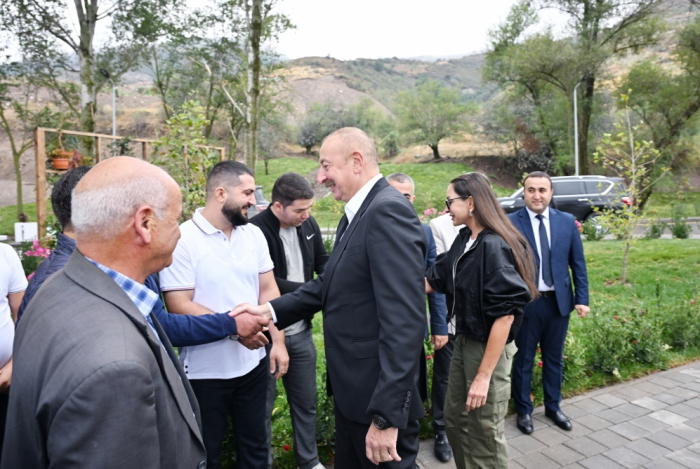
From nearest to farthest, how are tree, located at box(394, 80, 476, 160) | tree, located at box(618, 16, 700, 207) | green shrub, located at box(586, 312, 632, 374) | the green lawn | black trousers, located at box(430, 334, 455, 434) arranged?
the green lawn → black trousers, located at box(430, 334, 455, 434) → green shrub, located at box(586, 312, 632, 374) → tree, located at box(618, 16, 700, 207) → tree, located at box(394, 80, 476, 160)

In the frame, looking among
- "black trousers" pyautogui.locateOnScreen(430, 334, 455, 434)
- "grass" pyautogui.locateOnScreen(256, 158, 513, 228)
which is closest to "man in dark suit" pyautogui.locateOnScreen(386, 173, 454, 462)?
"black trousers" pyautogui.locateOnScreen(430, 334, 455, 434)

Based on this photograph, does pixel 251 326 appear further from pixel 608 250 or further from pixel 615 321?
pixel 608 250

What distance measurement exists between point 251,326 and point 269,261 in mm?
705

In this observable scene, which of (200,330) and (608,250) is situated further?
(608,250)

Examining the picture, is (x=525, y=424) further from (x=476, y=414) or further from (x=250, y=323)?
(x=250, y=323)

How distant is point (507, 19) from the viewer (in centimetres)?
3338

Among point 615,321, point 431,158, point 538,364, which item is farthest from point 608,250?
point 431,158

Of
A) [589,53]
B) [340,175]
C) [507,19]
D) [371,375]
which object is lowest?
[371,375]

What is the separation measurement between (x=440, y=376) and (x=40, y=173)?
28.4 feet

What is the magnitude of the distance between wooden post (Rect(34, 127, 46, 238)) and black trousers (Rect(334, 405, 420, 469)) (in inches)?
338

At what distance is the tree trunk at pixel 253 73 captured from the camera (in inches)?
448

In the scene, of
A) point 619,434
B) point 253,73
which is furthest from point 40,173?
point 619,434

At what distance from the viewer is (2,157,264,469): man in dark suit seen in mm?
1147

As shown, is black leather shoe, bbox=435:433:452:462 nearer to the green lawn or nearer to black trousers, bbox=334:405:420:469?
the green lawn
